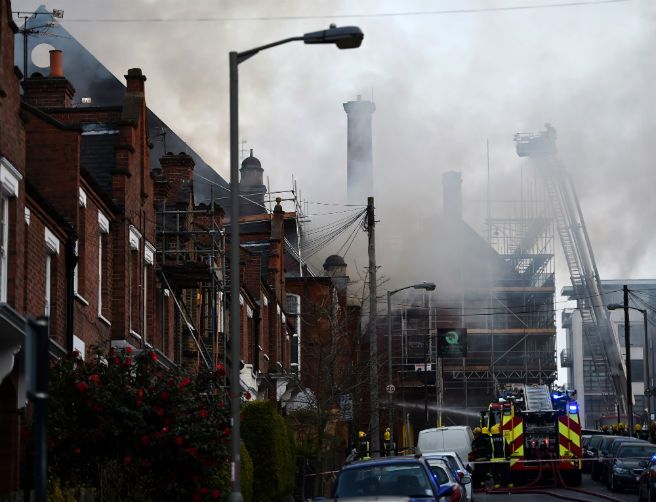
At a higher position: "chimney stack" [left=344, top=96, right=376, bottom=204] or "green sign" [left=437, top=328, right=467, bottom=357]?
"chimney stack" [left=344, top=96, right=376, bottom=204]

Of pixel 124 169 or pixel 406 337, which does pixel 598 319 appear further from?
pixel 124 169

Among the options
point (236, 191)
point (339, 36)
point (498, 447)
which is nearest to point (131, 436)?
point (236, 191)

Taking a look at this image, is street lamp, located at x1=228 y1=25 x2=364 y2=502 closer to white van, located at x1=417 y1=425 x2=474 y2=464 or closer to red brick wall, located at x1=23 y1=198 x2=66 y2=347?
red brick wall, located at x1=23 y1=198 x2=66 y2=347

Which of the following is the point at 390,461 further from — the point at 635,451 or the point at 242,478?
the point at 635,451

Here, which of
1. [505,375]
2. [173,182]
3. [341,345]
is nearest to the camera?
[173,182]

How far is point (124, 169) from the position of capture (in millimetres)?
27484

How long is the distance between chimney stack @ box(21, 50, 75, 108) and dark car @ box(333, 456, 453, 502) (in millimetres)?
14844

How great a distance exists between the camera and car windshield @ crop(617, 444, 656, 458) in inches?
1473

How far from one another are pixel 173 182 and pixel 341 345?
7.73 metres

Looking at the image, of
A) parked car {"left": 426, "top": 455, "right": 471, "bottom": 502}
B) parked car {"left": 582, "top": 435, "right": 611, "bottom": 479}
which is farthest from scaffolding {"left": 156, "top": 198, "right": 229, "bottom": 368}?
parked car {"left": 582, "top": 435, "right": 611, "bottom": 479}

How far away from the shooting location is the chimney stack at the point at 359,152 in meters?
75.5

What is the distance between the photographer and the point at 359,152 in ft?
251

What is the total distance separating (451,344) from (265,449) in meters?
33.4

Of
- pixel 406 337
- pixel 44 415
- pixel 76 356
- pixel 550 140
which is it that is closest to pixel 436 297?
pixel 406 337
